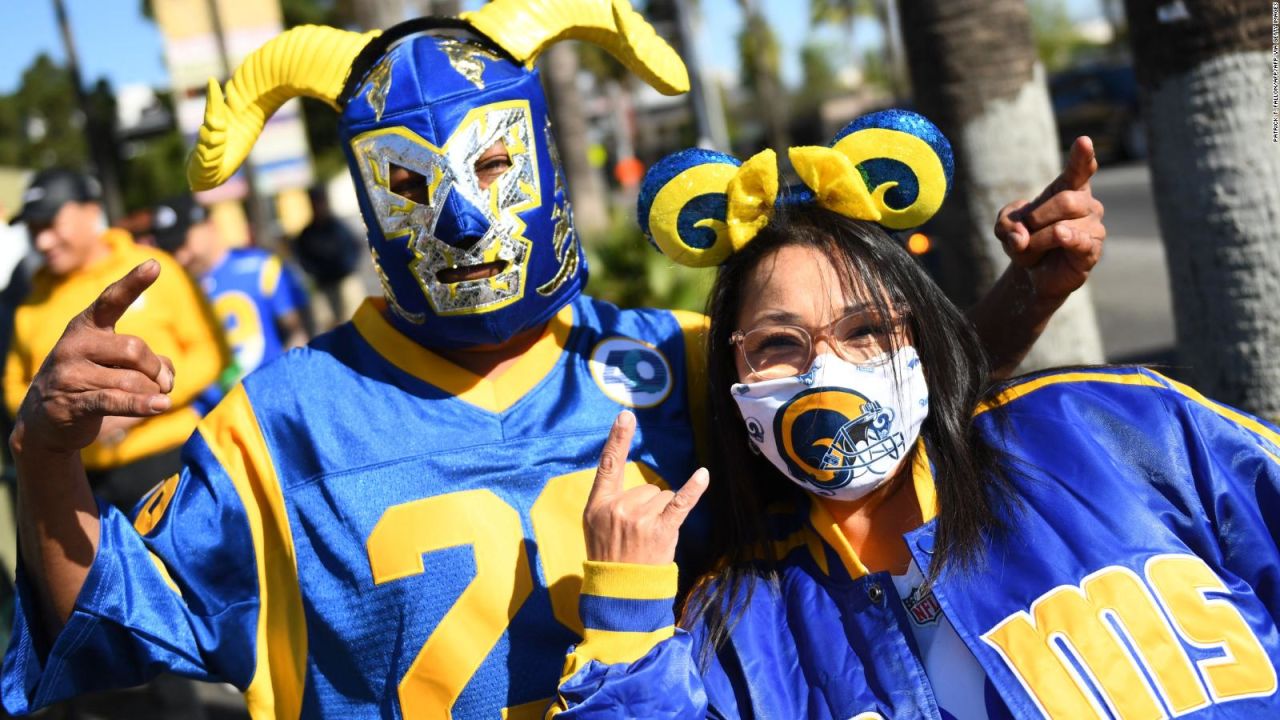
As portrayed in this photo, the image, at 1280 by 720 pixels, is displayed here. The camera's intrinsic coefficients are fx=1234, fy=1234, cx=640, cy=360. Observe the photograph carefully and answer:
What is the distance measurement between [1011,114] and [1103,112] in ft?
63.0

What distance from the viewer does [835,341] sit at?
2.31m

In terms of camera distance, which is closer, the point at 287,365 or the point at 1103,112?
the point at 287,365

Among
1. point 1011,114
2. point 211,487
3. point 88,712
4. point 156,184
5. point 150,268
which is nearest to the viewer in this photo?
point 150,268

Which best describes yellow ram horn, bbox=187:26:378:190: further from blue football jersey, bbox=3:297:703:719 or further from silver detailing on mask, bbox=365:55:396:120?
blue football jersey, bbox=3:297:703:719

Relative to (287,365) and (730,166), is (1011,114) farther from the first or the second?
(287,365)

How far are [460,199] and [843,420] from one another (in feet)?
2.88

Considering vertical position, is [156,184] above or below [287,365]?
above

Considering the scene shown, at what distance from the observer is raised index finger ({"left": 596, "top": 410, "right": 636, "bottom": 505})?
2.25 metres

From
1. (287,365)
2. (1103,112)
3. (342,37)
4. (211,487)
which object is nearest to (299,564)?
(211,487)

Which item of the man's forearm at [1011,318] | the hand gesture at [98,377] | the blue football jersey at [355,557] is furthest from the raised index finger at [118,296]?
the man's forearm at [1011,318]

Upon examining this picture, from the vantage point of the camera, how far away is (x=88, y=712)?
19.9ft

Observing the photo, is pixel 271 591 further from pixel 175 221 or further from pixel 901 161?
pixel 175 221

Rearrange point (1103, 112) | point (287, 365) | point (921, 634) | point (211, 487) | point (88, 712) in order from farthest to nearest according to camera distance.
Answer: point (1103, 112) < point (88, 712) < point (287, 365) < point (211, 487) < point (921, 634)

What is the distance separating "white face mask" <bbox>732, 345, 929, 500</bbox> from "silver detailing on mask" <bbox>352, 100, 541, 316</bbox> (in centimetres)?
59
